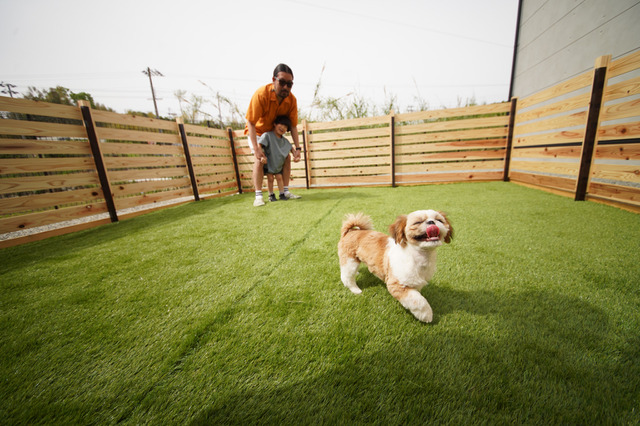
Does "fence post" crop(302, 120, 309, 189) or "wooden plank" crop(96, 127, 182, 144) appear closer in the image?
"wooden plank" crop(96, 127, 182, 144)

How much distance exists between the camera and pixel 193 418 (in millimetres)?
701

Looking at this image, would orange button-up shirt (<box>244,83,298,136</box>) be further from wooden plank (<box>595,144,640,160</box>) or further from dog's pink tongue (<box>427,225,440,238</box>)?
wooden plank (<box>595,144,640,160</box>)

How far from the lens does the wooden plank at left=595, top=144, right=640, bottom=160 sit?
2.40 m

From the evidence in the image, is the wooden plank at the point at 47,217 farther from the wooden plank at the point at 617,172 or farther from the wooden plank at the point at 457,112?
the wooden plank at the point at 617,172

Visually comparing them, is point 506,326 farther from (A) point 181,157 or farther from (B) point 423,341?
(A) point 181,157

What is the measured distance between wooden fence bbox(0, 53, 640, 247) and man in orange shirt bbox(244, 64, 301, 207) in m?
1.81

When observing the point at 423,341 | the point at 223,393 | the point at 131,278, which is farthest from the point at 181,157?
the point at 423,341

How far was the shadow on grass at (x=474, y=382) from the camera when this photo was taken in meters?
0.69

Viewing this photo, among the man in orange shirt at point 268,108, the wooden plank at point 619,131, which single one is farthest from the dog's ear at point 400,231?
the wooden plank at point 619,131

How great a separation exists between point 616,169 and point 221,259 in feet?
14.9

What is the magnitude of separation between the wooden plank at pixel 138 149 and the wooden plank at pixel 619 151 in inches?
271

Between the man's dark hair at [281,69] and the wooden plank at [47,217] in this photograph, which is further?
the man's dark hair at [281,69]

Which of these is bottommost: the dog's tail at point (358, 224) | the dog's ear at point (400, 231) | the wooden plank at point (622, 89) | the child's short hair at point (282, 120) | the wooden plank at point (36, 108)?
the dog's tail at point (358, 224)

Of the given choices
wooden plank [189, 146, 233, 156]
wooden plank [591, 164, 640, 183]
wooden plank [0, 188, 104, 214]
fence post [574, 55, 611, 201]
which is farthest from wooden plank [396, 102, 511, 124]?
wooden plank [0, 188, 104, 214]
